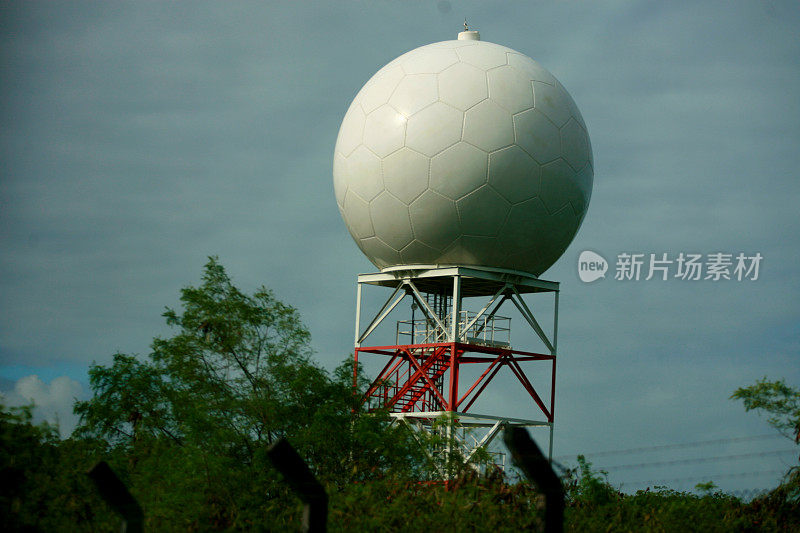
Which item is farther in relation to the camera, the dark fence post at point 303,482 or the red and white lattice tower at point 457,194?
the red and white lattice tower at point 457,194

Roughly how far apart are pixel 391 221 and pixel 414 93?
307cm

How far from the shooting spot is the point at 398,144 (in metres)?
23.9

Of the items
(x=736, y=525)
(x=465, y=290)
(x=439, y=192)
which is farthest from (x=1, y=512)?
(x=465, y=290)

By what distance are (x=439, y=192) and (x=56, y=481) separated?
39.2 ft

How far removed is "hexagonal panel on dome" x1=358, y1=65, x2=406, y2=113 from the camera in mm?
24969

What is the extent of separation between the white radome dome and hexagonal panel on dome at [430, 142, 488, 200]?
0.07ft

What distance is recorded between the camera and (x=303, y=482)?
8.85 m

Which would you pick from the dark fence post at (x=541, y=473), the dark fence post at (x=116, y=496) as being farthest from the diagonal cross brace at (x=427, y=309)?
the dark fence post at (x=541, y=473)

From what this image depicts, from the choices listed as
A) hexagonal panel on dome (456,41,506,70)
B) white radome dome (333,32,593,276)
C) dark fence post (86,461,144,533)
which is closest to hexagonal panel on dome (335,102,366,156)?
white radome dome (333,32,593,276)

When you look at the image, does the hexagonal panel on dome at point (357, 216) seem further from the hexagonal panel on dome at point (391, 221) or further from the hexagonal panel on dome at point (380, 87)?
the hexagonal panel on dome at point (380, 87)

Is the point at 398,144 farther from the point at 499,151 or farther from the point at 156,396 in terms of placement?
the point at 156,396

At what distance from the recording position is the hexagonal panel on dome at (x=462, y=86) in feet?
78.1

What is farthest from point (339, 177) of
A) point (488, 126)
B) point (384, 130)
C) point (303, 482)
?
point (303, 482)

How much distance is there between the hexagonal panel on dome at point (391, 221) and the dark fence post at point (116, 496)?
1493 centimetres
